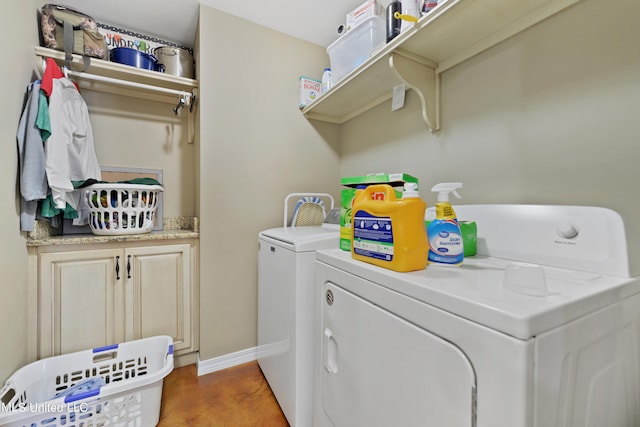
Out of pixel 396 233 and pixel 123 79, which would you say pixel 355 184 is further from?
pixel 123 79

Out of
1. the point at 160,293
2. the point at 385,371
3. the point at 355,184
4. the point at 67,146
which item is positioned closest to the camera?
the point at 385,371

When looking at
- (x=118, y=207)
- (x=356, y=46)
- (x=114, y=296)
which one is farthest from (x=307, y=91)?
(x=114, y=296)

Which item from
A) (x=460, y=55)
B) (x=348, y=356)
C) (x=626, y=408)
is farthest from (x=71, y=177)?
(x=626, y=408)

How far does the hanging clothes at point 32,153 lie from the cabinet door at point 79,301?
272 millimetres

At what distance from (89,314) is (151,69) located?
161 cm

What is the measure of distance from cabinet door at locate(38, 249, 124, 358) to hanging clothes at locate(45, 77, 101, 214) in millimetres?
329

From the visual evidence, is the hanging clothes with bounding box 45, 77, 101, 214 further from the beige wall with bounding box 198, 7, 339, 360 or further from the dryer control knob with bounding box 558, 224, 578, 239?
the dryer control knob with bounding box 558, 224, 578, 239

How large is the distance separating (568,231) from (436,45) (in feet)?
3.22

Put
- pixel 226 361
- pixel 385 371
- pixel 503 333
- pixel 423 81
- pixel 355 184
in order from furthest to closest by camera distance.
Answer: pixel 226 361
pixel 423 81
pixel 355 184
pixel 385 371
pixel 503 333

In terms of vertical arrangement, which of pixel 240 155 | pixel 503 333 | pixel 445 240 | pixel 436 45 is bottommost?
pixel 503 333

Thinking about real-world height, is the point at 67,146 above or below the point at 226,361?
above

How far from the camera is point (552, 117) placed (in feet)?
3.27

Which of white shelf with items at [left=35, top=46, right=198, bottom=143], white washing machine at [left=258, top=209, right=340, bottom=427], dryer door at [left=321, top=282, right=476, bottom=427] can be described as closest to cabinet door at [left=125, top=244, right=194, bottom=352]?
white washing machine at [left=258, top=209, right=340, bottom=427]

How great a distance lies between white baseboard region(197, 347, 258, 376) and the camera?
68.5 inches
